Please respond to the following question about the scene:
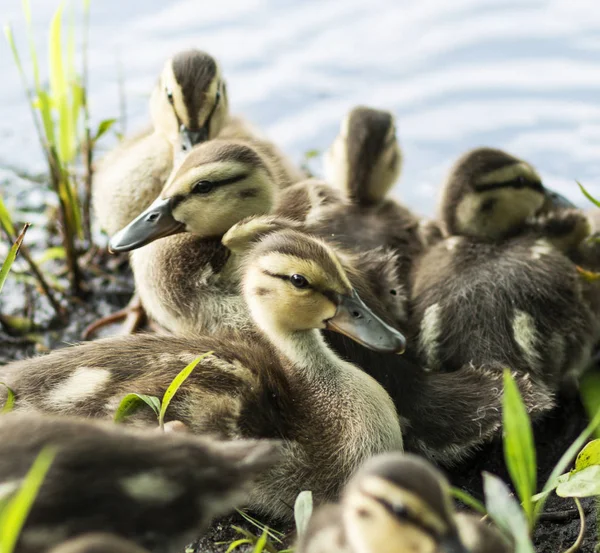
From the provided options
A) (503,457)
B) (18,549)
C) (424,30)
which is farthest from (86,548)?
(424,30)

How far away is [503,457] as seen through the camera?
8.16ft

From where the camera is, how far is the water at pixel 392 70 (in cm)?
481

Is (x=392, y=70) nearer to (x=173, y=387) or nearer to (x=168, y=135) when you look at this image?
(x=168, y=135)

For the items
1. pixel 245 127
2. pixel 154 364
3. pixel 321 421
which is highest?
pixel 245 127

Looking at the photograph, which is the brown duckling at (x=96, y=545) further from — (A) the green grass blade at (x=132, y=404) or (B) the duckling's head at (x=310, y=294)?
(B) the duckling's head at (x=310, y=294)

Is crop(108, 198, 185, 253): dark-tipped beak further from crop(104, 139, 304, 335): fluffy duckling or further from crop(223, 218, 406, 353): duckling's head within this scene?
crop(223, 218, 406, 353): duckling's head

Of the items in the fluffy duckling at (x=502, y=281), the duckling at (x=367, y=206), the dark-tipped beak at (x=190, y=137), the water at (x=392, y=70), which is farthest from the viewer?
the water at (x=392, y=70)

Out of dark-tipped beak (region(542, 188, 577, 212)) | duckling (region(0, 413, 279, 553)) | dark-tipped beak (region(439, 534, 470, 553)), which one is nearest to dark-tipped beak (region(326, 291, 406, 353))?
duckling (region(0, 413, 279, 553))

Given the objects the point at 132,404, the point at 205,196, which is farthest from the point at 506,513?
the point at 205,196

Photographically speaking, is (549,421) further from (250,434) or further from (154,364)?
(154,364)

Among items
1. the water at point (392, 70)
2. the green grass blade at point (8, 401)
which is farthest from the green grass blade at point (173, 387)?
the water at point (392, 70)

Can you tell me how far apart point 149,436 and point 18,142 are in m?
3.38

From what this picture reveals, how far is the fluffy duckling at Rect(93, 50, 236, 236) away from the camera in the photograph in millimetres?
2922

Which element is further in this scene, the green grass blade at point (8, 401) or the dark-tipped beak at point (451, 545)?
the green grass blade at point (8, 401)
